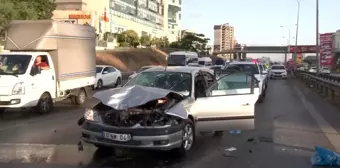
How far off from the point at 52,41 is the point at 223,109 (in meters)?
7.46

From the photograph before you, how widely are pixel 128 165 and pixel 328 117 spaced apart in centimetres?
890

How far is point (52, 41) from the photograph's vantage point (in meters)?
14.1

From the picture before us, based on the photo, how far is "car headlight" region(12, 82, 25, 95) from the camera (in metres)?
12.6

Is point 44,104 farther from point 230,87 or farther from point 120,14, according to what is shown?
point 120,14

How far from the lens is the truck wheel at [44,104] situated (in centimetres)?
1353

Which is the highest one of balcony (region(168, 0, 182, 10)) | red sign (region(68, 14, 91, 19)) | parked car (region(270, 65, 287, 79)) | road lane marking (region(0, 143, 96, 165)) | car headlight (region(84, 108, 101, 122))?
balcony (region(168, 0, 182, 10))

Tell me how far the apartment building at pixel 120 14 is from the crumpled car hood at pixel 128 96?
267 ft

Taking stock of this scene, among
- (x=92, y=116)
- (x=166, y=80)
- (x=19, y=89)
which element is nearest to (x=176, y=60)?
(x=19, y=89)

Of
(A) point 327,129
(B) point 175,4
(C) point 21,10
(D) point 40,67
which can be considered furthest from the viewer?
(B) point 175,4

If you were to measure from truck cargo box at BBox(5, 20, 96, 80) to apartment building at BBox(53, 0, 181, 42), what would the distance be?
242 feet

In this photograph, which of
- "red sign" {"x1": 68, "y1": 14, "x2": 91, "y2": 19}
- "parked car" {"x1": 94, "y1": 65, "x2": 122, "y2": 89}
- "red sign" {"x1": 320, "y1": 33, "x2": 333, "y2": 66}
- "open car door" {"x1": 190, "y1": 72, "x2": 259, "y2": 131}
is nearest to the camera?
"open car door" {"x1": 190, "y1": 72, "x2": 259, "y2": 131}

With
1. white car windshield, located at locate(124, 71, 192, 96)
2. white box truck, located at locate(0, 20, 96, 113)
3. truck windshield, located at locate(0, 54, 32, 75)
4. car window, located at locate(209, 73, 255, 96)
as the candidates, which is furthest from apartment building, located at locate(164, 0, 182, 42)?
car window, located at locate(209, 73, 255, 96)

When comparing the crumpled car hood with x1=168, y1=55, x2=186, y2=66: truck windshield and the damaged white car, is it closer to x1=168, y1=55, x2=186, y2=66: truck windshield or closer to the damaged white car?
the damaged white car

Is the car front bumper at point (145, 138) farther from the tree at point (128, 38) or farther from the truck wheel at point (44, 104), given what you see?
the tree at point (128, 38)
